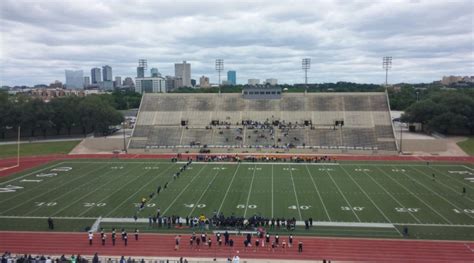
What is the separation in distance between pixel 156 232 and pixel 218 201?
678cm

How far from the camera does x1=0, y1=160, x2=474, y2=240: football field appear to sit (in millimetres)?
24875

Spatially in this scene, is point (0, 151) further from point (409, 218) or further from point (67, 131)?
point (409, 218)

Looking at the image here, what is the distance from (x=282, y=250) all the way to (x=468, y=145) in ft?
136

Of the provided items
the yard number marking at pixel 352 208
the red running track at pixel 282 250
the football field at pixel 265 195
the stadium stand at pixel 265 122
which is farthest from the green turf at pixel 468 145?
the red running track at pixel 282 250

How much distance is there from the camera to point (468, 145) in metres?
52.5

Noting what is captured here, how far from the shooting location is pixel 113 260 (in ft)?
61.7

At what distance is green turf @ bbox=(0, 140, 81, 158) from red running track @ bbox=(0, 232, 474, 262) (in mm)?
32679

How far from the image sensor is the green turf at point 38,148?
52.2 m

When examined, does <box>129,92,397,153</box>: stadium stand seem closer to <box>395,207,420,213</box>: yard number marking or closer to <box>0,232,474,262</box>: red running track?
<box>395,207,420,213</box>: yard number marking

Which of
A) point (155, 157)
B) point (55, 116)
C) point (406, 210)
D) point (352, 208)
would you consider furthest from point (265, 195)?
point (55, 116)

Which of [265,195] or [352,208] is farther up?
[265,195]

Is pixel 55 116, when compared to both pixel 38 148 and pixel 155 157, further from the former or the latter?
pixel 155 157

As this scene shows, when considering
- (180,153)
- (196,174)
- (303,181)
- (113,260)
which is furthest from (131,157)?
(113,260)

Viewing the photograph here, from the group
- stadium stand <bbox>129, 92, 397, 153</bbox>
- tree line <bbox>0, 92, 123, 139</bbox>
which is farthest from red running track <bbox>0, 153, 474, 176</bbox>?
tree line <bbox>0, 92, 123, 139</bbox>
